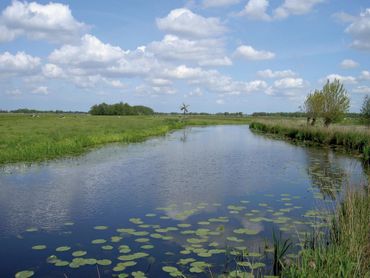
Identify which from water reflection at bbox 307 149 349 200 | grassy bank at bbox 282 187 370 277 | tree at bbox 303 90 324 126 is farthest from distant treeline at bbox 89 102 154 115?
grassy bank at bbox 282 187 370 277

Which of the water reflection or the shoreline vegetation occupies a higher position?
the shoreline vegetation

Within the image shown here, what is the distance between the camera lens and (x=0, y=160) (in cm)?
1928

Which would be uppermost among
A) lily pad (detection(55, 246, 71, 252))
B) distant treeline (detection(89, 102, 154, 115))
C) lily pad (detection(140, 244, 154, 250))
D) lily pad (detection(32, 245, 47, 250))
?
distant treeline (detection(89, 102, 154, 115))

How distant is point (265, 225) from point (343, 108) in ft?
123

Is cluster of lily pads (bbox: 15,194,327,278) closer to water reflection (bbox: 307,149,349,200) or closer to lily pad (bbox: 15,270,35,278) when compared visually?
lily pad (bbox: 15,270,35,278)

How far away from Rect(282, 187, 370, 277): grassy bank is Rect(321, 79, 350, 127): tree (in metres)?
37.4

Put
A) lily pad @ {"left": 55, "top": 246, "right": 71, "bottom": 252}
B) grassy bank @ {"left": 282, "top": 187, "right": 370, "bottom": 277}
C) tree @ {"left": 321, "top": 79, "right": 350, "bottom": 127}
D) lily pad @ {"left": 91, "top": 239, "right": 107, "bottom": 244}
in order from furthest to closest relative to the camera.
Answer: tree @ {"left": 321, "top": 79, "right": 350, "bottom": 127} < lily pad @ {"left": 91, "top": 239, "right": 107, "bottom": 244} < lily pad @ {"left": 55, "top": 246, "right": 71, "bottom": 252} < grassy bank @ {"left": 282, "top": 187, "right": 370, "bottom": 277}

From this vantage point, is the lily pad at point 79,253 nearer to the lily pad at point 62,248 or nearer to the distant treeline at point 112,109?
the lily pad at point 62,248

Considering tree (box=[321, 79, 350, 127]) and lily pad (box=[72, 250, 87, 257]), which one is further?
tree (box=[321, 79, 350, 127])

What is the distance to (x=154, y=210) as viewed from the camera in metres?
10.8

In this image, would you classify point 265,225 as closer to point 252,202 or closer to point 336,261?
point 252,202

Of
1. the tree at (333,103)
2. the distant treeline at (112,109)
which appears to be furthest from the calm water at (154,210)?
the distant treeline at (112,109)

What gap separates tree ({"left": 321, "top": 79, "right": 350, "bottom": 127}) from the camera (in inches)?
1689

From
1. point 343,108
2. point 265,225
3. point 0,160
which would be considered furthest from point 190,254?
point 343,108
